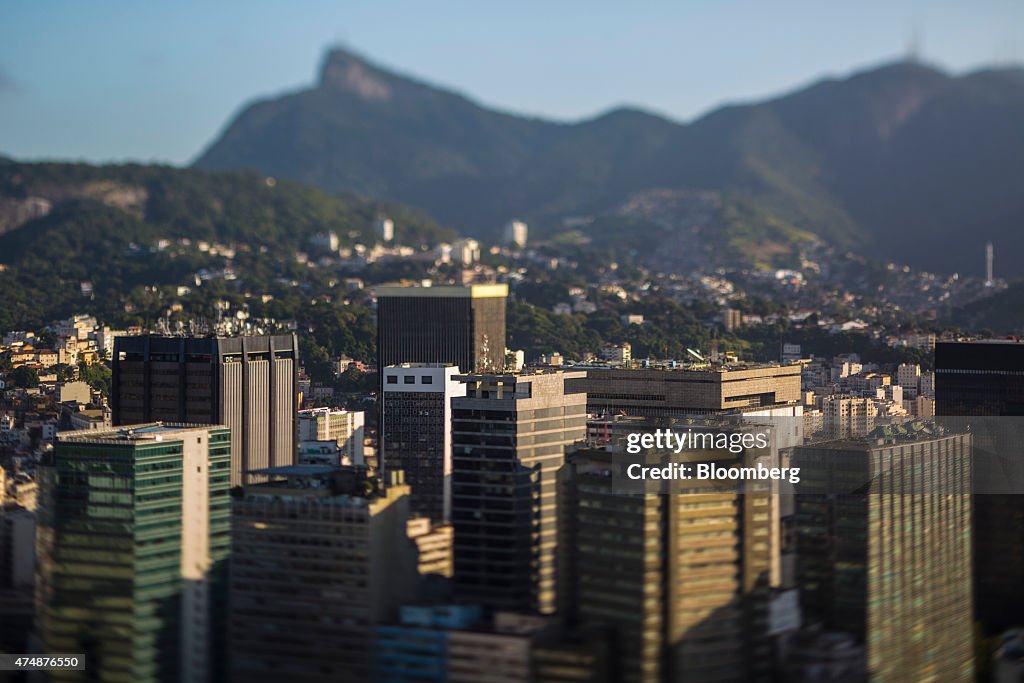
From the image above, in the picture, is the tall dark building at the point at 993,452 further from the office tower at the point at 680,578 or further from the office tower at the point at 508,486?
the office tower at the point at 508,486

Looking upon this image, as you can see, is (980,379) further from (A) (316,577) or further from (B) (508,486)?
(A) (316,577)

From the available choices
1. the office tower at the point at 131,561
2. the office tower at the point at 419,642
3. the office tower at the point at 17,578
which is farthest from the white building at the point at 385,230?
the office tower at the point at 419,642

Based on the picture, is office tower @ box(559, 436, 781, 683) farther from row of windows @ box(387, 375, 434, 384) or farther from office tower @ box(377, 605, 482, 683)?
row of windows @ box(387, 375, 434, 384)

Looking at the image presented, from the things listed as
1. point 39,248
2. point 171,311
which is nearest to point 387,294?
point 171,311

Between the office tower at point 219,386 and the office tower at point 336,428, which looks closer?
the office tower at point 219,386

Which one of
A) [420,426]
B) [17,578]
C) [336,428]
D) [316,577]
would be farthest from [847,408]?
[316,577]

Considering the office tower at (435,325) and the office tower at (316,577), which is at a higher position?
the office tower at (435,325)

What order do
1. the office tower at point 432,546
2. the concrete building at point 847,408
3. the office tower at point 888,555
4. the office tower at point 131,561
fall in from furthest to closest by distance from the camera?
the concrete building at point 847,408
the office tower at point 432,546
the office tower at point 131,561
the office tower at point 888,555

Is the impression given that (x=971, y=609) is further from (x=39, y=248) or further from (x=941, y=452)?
(x=39, y=248)
